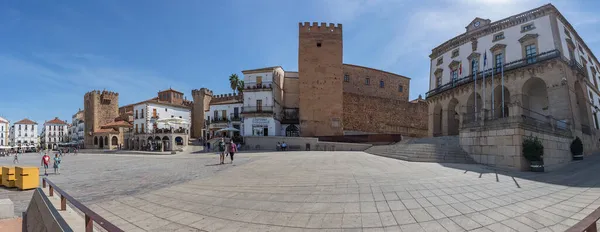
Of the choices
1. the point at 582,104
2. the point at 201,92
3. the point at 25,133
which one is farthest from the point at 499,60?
the point at 25,133

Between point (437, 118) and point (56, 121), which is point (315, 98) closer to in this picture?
point (437, 118)

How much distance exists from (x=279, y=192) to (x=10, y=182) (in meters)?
10.7

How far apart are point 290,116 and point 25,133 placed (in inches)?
4422

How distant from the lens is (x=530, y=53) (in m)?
22.9

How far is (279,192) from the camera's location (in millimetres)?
6895

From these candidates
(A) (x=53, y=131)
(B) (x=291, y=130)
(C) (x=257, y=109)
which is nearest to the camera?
(C) (x=257, y=109)

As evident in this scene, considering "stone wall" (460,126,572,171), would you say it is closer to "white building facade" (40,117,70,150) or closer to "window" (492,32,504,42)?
"window" (492,32,504,42)

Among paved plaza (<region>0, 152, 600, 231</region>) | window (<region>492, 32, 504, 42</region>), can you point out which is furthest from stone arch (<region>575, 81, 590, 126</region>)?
paved plaza (<region>0, 152, 600, 231</region>)

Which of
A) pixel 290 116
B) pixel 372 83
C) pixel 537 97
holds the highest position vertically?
pixel 372 83

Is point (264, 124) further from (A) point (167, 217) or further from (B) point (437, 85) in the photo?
(A) point (167, 217)

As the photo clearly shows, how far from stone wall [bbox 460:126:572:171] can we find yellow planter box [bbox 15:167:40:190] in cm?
1968

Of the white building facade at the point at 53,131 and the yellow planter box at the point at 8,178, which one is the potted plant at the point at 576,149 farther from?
the white building facade at the point at 53,131

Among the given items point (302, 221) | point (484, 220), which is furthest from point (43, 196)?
point (484, 220)

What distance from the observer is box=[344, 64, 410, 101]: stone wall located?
141 ft
